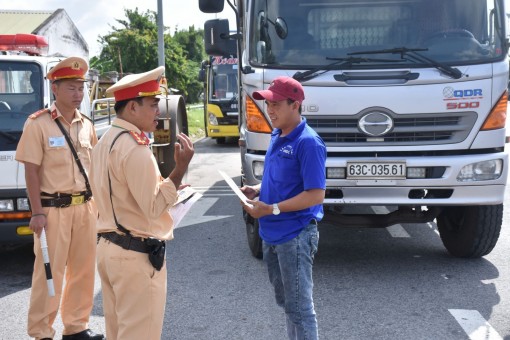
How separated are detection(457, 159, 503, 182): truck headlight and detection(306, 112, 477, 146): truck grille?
0.86ft

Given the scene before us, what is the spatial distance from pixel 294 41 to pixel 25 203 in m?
2.79

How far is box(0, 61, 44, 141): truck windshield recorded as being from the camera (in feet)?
20.2

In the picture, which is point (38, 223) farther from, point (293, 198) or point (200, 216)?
point (200, 216)

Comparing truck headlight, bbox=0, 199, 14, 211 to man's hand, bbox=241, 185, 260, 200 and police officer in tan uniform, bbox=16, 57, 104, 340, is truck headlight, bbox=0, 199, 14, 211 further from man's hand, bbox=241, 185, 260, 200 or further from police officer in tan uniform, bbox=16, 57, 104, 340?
man's hand, bbox=241, 185, 260, 200

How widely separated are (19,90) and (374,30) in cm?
343

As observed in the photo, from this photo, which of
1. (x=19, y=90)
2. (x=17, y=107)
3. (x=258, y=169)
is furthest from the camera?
(x=19, y=90)

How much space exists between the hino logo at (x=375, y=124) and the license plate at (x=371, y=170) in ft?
0.88

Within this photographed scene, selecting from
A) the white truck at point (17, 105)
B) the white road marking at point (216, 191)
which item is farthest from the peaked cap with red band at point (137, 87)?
the white road marking at point (216, 191)

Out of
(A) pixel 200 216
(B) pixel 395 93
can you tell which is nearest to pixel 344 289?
(B) pixel 395 93

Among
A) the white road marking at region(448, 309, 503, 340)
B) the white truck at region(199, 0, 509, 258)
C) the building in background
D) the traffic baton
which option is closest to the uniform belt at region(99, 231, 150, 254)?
the traffic baton

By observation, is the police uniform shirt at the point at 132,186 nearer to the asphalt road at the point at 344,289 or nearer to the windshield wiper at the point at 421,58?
the asphalt road at the point at 344,289

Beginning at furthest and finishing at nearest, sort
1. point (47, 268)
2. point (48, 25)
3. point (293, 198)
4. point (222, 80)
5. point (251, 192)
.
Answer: point (48, 25), point (222, 80), point (47, 268), point (251, 192), point (293, 198)

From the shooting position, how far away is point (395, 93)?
548cm

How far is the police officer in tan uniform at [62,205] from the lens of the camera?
4.16 meters
